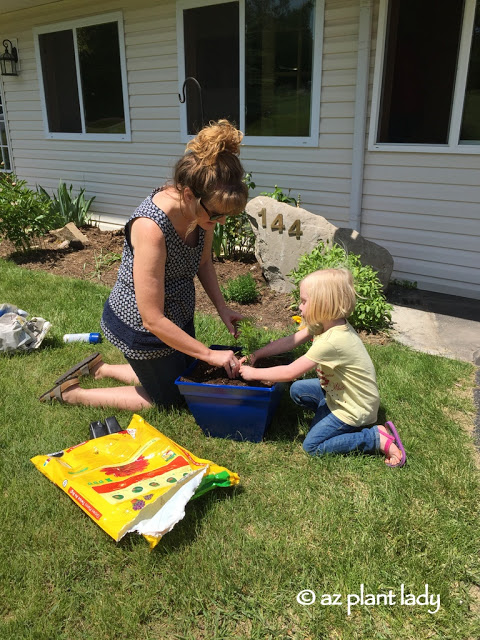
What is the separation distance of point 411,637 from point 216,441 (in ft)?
4.01

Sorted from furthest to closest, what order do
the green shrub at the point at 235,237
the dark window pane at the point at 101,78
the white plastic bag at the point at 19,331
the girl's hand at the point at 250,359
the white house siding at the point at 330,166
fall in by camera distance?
the dark window pane at the point at 101,78
the green shrub at the point at 235,237
the white house siding at the point at 330,166
the white plastic bag at the point at 19,331
the girl's hand at the point at 250,359

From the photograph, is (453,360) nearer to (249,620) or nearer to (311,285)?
(311,285)

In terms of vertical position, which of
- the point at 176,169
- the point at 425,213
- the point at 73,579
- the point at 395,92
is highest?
the point at 395,92


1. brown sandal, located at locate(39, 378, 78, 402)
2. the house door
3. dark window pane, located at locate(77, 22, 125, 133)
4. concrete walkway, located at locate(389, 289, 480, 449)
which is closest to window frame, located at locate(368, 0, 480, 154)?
concrete walkway, located at locate(389, 289, 480, 449)

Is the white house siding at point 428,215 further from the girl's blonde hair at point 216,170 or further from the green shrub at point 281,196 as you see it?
the girl's blonde hair at point 216,170

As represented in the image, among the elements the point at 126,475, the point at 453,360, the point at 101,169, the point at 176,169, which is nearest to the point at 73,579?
the point at 126,475

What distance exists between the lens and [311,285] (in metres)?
2.31

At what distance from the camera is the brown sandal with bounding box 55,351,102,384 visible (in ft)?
9.67

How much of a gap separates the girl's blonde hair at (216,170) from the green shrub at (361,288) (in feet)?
5.79

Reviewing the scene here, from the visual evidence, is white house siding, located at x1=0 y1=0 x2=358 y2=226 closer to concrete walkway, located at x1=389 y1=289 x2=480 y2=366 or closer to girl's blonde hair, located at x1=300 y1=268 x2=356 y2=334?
concrete walkway, located at x1=389 y1=289 x2=480 y2=366

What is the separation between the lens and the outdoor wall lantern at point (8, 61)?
8.55m

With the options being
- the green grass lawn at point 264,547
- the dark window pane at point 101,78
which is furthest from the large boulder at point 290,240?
the dark window pane at point 101,78

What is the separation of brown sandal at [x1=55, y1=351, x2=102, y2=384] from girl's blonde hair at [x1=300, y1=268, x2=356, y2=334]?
1.43 meters

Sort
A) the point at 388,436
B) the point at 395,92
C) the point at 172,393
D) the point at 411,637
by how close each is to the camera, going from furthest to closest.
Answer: the point at 395,92 < the point at 172,393 < the point at 388,436 < the point at 411,637
